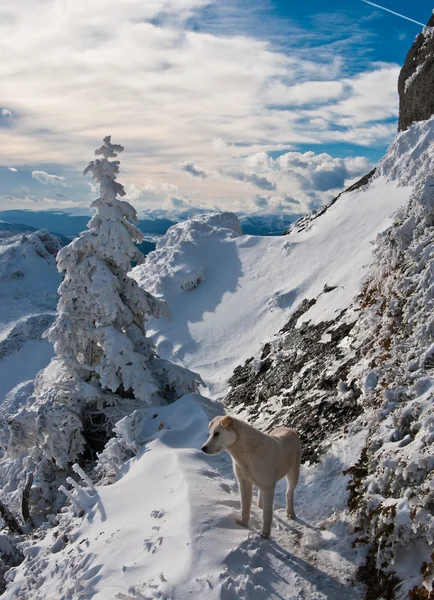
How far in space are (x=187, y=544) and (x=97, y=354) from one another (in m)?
10.3

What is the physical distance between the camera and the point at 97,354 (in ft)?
50.8

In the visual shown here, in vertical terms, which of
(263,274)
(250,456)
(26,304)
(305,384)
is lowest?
(26,304)

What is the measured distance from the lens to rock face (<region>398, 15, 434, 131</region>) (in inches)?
1092

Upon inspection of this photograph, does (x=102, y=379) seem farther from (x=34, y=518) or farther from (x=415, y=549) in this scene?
(x=415, y=549)

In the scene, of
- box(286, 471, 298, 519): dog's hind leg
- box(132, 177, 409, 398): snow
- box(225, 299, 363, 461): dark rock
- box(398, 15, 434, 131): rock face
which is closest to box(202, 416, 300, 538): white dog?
box(286, 471, 298, 519): dog's hind leg

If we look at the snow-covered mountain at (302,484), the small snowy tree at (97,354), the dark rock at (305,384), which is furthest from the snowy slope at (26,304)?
the snow-covered mountain at (302,484)

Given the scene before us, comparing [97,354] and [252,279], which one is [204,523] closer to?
[97,354]

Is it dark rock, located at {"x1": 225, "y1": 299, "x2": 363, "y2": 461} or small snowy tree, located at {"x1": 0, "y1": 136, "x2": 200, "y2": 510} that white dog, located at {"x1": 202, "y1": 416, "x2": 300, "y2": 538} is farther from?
small snowy tree, located at {"x1": 0, "y1": 136, "x2": 200, "y2": 510}

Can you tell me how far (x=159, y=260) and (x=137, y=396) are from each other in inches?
979

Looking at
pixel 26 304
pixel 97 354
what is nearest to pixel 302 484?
pixel 97 354

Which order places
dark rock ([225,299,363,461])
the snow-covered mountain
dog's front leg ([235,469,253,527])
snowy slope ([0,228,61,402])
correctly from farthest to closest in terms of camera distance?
snowy slope ([0,228,61,402]) < dark rock ([225,299,363,461]) < dog's front leg ([235,469,253,527]) < the snow-covered mountain

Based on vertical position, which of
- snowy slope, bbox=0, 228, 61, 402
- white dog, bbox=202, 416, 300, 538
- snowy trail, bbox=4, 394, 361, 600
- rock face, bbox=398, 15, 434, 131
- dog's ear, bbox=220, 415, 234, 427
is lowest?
snowy slope, bbox=0, 228, 61, 402

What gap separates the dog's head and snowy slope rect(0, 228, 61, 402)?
36.8 m

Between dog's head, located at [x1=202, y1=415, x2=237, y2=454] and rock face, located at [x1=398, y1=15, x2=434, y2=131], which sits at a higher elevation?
rock face, located at [x1=398, y1=15, x2=434, y2=131]
